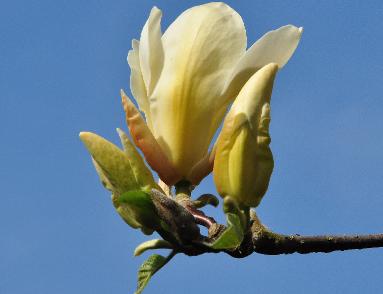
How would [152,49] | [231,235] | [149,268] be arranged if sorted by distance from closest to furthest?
[231,235], [149,268], [152,49]

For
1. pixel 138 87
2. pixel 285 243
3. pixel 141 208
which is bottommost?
pixel 285 243

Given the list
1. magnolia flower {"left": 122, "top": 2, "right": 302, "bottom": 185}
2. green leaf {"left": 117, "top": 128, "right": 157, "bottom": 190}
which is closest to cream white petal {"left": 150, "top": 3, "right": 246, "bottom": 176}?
magnolia flower {"left": 122, "top": 2, "right": 302, "bottom": 185}

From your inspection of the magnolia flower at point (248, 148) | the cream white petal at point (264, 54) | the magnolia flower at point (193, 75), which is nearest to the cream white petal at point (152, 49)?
the magnolia flower at point (193, 75)

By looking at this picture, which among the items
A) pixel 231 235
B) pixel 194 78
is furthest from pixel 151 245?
pixel 194 78

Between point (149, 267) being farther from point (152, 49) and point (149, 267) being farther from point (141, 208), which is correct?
point (152, 49)

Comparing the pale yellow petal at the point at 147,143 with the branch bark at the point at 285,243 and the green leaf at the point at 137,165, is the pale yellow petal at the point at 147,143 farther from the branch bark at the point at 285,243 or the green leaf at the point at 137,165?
the branch bark at the point at 285,243

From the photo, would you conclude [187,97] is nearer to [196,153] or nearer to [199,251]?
[196,153]

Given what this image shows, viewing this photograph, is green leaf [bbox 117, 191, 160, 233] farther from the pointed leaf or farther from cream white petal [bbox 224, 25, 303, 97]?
cream white petal [bbox 224, 25, 303, 97]

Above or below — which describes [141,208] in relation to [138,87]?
below
